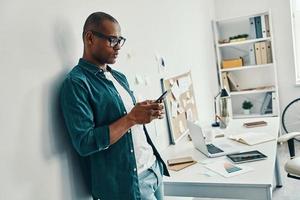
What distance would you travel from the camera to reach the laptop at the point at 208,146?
204 centimetres

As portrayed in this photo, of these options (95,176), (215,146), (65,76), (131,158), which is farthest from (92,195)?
(215,146)

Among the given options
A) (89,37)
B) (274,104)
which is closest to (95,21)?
(89,37)

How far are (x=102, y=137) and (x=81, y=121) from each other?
100mm

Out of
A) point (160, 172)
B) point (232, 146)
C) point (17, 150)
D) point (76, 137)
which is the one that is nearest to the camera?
point (17, 150)

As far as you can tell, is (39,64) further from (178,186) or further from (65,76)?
(178,186)

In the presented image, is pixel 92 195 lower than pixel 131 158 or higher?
lower

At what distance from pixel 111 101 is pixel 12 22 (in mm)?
473

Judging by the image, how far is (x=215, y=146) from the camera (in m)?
2.19

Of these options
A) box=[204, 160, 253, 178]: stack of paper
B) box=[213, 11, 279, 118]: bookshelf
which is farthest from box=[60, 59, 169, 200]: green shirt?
box=[213, 11, 279, 118]: bookshelf

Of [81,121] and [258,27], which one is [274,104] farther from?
[81,121]

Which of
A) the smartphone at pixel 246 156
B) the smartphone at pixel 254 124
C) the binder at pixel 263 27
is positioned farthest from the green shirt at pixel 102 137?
the binder at pixel 263 27

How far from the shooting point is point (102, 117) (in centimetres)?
130

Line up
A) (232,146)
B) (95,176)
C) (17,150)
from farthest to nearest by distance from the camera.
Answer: (232,146), (95,176), (17,150)

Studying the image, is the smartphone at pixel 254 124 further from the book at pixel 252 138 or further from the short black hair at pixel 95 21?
the short black hair at pixel 95 21
